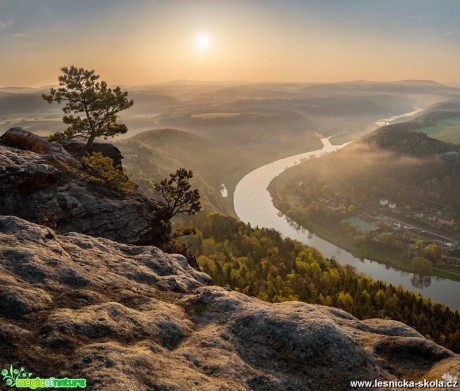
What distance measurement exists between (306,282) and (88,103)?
110507mm

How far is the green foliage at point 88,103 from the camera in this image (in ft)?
176

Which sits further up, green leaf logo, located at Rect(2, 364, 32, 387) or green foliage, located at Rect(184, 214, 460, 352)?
green leaf logo, located at Rect(2, 364, 32, 387)

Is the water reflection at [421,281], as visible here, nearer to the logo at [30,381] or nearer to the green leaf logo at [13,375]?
the logo at [30,381]

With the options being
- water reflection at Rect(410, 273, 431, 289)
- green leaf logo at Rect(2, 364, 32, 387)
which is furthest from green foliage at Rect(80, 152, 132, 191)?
water reflection at Rect(410, 273, 431, 289)

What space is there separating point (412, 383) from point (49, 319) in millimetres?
15303

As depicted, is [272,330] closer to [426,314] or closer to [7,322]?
[7,322]

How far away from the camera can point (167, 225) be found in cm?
4422

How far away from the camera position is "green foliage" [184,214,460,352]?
4274 inches

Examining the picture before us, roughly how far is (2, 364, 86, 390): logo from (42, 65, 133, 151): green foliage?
1775 inches

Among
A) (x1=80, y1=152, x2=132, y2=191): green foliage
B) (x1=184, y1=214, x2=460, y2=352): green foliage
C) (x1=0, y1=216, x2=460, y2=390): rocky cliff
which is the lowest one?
(x1=184, y1=214, x2=460, y2=352): green foliage

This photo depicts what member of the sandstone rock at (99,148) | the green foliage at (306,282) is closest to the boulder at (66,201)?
the sandstone rock at (99,148)

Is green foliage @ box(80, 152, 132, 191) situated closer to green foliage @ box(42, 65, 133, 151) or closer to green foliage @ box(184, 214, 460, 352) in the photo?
green foliage @ box(42, 65, 133, 151)

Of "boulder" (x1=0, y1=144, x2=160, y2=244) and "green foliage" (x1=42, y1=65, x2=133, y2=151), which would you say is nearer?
"boulder" (x1=0, y1=144, x2=160, y2=244)

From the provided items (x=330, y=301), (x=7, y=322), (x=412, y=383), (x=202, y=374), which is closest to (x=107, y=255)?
(x=7, y=322)
